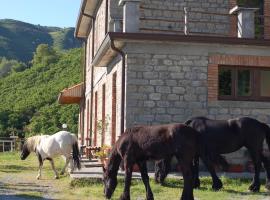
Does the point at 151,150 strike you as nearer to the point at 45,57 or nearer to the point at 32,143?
the point at 32,143

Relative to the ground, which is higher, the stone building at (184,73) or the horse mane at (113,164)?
the stone building at (184,73)

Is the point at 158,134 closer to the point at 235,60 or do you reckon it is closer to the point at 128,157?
the point at 128,157

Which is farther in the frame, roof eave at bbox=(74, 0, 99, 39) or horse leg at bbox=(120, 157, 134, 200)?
roof eave at bbox=(74, 0, 99, 39)

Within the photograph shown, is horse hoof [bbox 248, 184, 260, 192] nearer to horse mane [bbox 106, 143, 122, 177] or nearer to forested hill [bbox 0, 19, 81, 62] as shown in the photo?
horse mane [bbox 106, 143, 122, 177]

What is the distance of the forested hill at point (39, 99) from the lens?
40.5 metres

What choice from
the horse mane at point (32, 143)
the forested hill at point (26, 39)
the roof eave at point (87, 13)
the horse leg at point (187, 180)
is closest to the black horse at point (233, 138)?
the horse leg at point (187, 180)

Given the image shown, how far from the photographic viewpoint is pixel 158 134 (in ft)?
31.0

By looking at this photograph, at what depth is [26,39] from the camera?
506ft

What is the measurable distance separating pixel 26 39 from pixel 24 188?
14655cm

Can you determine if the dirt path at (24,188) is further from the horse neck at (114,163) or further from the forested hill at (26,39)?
the forested hill at (26,39)

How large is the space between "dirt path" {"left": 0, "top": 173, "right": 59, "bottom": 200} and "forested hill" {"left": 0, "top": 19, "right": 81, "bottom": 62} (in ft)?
387

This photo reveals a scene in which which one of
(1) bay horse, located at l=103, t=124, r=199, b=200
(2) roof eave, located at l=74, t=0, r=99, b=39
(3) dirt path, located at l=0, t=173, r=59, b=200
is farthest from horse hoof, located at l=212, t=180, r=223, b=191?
(2) roof eave, located at l=74, t=0, r=99, b=39

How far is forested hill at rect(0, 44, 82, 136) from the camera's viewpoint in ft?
133

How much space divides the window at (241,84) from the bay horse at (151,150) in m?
5.31
